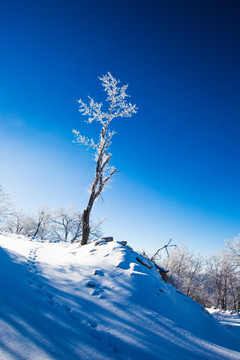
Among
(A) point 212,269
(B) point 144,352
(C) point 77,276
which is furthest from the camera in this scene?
(A) point 212,269

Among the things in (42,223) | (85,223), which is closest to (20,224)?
(42,223)

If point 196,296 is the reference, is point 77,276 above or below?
above

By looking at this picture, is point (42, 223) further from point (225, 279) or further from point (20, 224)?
point (225, 279)

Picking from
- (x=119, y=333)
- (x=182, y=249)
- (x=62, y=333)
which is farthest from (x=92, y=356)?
(x=182, y=249)

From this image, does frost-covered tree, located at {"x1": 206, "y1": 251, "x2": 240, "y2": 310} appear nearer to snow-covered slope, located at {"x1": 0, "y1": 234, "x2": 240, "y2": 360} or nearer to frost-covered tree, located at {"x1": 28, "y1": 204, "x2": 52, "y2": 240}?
snow-covered slope, located at {"x1": 0, "y1": 234, "x2": 240, "y2": 360}

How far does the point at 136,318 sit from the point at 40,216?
33.2 meters

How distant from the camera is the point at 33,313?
7.95 ft

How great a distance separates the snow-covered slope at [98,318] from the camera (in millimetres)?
1977

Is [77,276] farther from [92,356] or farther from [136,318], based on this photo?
[92,356]

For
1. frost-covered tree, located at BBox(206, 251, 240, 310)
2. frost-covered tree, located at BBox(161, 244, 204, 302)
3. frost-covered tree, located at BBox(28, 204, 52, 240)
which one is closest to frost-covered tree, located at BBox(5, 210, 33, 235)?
frost-covered tree, located at BBox(28, 204, 52, 240)

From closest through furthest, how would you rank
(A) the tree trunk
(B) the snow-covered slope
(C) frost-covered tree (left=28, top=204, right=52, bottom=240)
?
(B) the snow-covered slope, (A) the tree trunk, (C) frost-covered tree (left=28, top=204, right=52, bottom=240)

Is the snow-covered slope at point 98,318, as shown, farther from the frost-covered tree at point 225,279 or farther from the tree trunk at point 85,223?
the frost-covered tree at point 225,279

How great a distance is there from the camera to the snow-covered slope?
198 centimetres

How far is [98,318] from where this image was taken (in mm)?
2891
